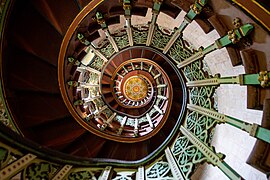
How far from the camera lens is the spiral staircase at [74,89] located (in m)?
2.18

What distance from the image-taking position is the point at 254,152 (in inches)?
84.7

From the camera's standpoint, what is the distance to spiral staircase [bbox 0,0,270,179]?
218cm

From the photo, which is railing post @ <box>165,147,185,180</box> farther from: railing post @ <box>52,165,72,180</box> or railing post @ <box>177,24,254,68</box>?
railing post @ <box>177,24,254,68</box>

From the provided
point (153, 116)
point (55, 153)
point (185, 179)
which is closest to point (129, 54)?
point (153, 116)

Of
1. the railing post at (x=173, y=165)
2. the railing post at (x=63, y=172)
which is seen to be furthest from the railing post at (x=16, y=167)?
the railing post at (x=173, y=165)

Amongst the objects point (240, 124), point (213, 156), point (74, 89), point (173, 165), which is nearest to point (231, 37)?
point (240, 124)

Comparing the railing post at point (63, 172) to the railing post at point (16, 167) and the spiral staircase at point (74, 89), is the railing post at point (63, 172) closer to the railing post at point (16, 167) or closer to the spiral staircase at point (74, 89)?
the spiral staircase at point (74, 89)

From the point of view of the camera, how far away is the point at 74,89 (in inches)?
207

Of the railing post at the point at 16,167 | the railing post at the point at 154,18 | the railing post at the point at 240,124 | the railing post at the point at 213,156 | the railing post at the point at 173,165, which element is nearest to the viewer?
the railing post at the point at 16,167

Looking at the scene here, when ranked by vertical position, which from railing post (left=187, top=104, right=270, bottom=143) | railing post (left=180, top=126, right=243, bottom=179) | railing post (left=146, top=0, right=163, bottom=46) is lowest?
railing post (left=180, top=126, right=243, bottom=179)

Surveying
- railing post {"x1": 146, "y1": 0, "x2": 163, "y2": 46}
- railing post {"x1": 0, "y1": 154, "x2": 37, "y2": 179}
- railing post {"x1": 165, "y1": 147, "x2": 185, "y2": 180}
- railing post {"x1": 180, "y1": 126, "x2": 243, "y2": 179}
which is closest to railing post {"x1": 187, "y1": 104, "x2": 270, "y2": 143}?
railing post {"x1": 180, "y1": 126, "x2": 243, "y2": 179}

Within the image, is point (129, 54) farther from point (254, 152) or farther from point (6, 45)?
point (254, 152)

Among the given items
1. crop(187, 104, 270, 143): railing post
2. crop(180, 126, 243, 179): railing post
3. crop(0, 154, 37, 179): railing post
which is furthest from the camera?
crop(180, 126, 243, 179): railing post

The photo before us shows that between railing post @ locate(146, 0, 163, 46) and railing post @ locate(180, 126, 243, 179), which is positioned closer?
railing post @ locate(180, 126, 243, 179)
